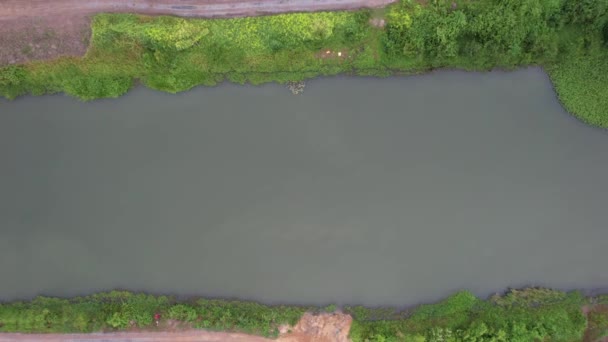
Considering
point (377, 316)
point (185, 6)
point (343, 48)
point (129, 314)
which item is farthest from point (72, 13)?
point (377, 316)

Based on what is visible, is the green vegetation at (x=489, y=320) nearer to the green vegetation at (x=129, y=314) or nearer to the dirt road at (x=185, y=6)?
the green vegetation at (x=129, y=314)

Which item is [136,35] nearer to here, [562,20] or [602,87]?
[562,20]

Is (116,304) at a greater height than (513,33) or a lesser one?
lesser

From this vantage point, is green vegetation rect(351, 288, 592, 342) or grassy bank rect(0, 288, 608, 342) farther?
grassy bank rect(0, 288, 608, 342)

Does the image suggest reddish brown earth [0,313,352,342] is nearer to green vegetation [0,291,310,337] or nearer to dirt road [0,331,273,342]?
dirt road [0,331,273,342]

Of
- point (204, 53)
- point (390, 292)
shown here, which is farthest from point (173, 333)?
point (204, 53)

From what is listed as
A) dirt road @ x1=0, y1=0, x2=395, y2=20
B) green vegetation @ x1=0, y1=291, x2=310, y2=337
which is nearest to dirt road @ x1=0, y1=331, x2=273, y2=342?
green vegetation @ x1=0, y1=291, x2=310, y2=337

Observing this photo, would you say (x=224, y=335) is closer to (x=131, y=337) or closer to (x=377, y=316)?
(x=131, y=337)
